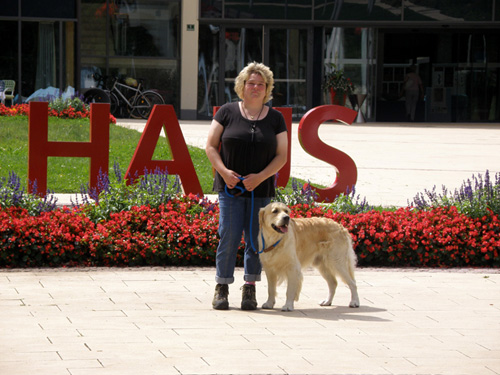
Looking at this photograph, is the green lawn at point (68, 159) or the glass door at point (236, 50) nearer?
the green lawn at point (68, 159)

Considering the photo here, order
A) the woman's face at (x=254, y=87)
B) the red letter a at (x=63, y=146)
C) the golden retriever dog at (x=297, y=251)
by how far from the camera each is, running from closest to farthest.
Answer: the golden retriever dog at (x=297, y=251) < the woman's face at (x=254, y=87) < the red letter a at (x=63, y=146)

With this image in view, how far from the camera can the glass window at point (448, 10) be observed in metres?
31.7

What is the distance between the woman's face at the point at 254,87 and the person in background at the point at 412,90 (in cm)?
2733

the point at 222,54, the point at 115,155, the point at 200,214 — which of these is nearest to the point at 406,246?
the point at 200,214

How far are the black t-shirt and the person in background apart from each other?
27294 mm

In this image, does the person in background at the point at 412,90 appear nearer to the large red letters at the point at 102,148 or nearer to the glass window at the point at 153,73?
the glass window at the point at 153,73

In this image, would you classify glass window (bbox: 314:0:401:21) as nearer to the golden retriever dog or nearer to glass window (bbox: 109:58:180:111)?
glass window (bbox: 109:58:180:111)

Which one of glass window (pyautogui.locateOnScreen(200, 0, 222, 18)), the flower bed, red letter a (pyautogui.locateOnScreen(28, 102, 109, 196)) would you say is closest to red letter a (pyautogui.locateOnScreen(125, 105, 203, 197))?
red letter a (pyautogui.locateOnScreen(28, 102, 109, 196))

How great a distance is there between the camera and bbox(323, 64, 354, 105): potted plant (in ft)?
104

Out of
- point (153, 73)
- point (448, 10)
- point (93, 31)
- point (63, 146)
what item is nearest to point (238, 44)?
point (153, 73)

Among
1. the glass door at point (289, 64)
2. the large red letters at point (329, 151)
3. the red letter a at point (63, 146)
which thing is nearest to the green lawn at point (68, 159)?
the red letter a at point (63, 146)

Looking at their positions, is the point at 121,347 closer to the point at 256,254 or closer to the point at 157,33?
the point at 256,254

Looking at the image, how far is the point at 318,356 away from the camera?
5602 mm

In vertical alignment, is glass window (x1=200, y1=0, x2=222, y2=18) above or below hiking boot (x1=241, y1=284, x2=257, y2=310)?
above
